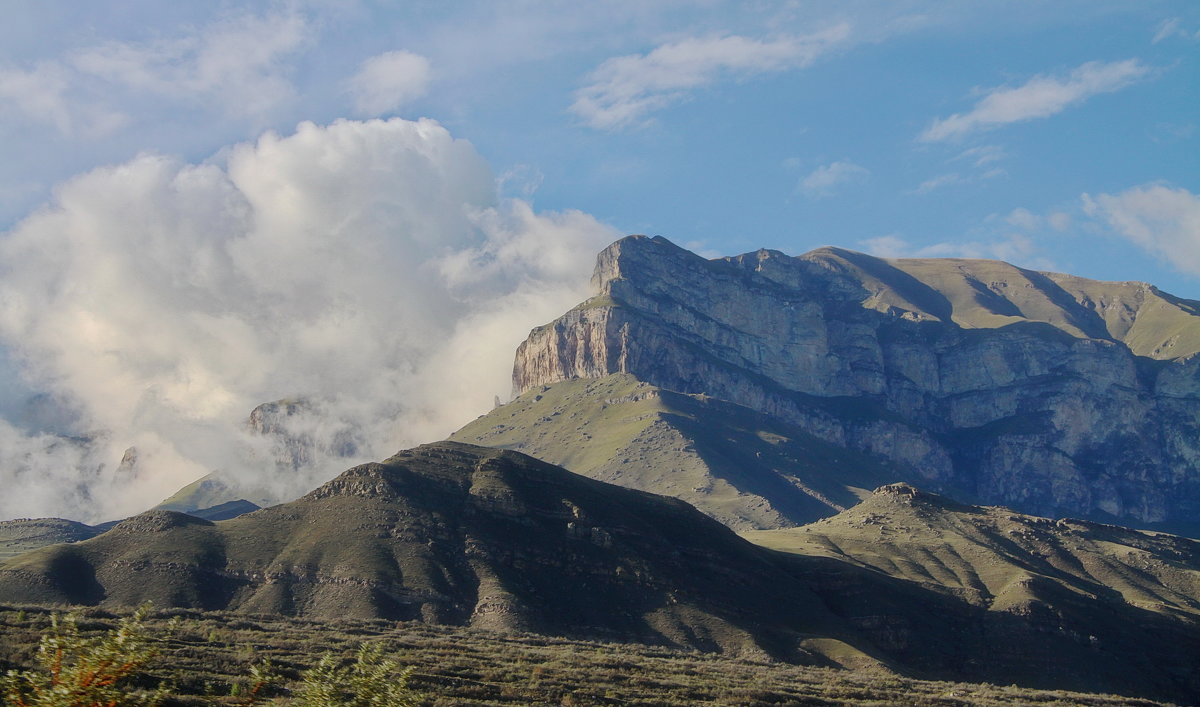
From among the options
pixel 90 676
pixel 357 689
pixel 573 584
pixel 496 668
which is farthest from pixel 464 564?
pixel 90 676

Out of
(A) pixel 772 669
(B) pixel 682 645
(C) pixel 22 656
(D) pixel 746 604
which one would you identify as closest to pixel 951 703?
(A) pixel 772 669

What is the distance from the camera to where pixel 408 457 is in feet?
612

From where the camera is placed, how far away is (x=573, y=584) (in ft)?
Result: 488

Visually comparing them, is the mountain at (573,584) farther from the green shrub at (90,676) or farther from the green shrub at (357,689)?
the green shrub at (90,676)

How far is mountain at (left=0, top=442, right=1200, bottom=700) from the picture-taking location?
138 m

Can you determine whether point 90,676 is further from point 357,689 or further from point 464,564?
point 464,564

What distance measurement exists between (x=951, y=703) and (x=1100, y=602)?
87.2 metres

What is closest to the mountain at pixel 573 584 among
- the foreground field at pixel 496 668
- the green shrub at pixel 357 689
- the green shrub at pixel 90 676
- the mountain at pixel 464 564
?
the mountain at pixel 464 564

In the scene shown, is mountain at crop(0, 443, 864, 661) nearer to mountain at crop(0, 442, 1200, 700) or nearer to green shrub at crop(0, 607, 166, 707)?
mountain at crop(0, 442, 1200, 700)

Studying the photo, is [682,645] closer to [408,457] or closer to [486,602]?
[486,602]

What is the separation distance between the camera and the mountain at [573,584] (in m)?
138

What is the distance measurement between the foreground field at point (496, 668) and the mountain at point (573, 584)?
17.3 m

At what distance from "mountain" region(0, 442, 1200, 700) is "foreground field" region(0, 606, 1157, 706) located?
1734cm

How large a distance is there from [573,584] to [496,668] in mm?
62554
